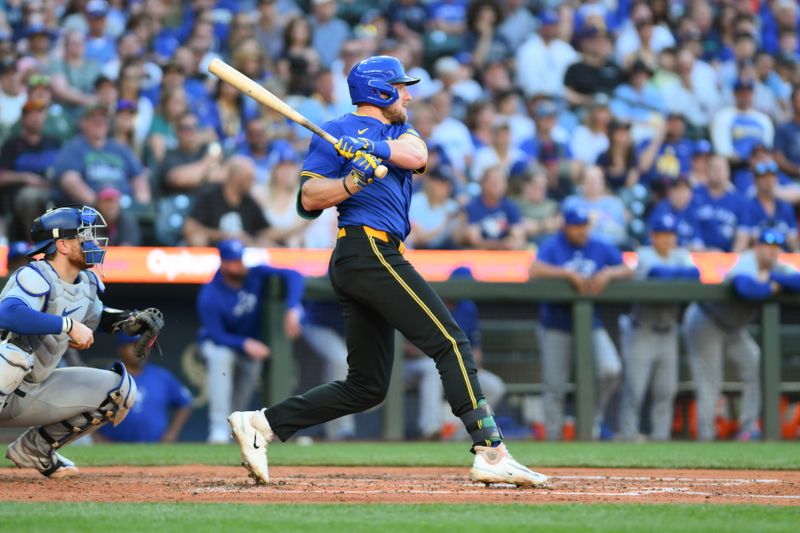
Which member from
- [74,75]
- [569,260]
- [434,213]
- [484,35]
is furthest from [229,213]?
[484,35]

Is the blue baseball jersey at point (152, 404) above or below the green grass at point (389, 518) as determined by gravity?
above

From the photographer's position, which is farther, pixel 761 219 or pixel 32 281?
pixel 761 219

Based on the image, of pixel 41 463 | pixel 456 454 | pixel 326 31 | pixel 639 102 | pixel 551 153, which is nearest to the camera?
pixel 41 463

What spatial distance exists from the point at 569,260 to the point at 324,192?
16.9ft

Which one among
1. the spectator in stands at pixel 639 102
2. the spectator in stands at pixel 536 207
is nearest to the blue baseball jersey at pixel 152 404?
the spectator in stands at pixel 536 207

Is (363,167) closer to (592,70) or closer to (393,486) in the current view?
(393,486)

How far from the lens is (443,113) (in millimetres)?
13172

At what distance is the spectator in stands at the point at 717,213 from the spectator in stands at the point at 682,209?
11 centimetres

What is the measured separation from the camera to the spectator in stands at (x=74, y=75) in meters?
11.7

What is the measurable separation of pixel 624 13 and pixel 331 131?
10.9 m

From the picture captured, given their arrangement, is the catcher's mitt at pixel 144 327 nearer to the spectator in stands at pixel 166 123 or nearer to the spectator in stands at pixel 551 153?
the spectator in stands at pixel 166 123

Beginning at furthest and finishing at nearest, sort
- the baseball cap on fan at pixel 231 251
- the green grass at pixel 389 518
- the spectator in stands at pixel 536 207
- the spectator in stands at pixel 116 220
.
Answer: the spectator in stands at pixel 536 207, the spectator in stands at pixel 116 220, the baseball cap on fan at pixel 231 251, the green grass at pixel 389 518

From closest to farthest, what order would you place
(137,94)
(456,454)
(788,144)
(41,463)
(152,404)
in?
(41,463), (456,454), (152,404), (137,94), (788,144)

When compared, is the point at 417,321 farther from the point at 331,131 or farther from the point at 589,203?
the point at 589,203
